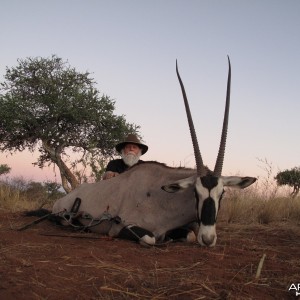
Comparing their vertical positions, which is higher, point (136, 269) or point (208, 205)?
point (208, 205)

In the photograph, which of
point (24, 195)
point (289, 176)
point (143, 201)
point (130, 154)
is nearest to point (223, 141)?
point (143, 201)

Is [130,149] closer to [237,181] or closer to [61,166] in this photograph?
[237,181]

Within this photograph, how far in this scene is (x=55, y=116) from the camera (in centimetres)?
1479

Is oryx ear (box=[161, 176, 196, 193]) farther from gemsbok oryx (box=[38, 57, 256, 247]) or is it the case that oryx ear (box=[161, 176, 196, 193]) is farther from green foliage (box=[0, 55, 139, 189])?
green foliage (box=[0, 55, 139, 189])

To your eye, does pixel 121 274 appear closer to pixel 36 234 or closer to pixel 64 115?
pixel 36 234

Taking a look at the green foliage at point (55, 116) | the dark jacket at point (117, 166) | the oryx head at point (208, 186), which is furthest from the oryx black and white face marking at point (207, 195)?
the green foliage at point (55, 116)

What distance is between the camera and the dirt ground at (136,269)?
2.25 m

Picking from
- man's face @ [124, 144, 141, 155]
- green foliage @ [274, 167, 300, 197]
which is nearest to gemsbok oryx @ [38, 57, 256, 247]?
man's face @ [124, 144, 141, 155]

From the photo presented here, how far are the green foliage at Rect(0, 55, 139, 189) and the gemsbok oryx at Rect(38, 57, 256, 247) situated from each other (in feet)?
32.9

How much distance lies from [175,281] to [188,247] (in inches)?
55.9

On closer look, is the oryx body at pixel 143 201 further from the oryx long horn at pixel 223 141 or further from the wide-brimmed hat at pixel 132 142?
the wide-brimmed hat at pixel 132 142

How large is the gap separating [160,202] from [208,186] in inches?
29.2

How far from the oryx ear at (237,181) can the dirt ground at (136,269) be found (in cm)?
61

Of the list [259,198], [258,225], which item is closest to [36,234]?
[258,225]
